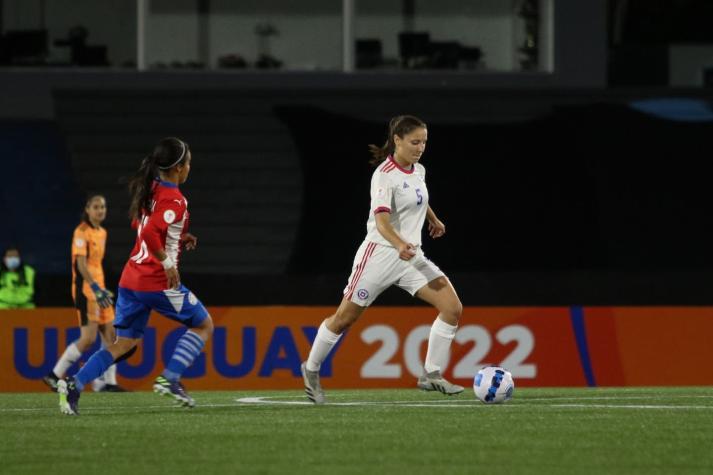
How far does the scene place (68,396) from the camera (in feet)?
32.8

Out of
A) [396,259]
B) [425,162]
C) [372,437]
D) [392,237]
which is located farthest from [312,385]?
[425,162]

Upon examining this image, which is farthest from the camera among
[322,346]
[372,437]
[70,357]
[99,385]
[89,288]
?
[99,385]

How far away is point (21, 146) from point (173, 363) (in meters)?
13.4

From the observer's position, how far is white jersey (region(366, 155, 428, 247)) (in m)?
10.5

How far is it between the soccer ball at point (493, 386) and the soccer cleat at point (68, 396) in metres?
2.59

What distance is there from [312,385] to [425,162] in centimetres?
1105

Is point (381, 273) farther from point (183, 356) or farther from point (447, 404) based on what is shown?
point (183, 356)

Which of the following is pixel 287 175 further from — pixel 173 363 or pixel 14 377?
pixel 173 363

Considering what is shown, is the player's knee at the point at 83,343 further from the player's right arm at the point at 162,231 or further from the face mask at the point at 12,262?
the player's right arm at the point at 162,231

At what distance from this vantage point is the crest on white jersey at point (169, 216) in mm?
9930

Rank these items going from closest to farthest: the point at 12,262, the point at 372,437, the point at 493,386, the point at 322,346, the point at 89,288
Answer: the point at 372,437 < the point at 493,386 < the point at 322,346 < the point at 89,288 < the point at 12,262

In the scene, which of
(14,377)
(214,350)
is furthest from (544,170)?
(14,377)

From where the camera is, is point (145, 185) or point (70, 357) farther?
point (70, 357)

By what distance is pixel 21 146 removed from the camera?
75.0 ft
